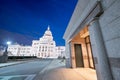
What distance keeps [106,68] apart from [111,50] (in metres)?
0.66

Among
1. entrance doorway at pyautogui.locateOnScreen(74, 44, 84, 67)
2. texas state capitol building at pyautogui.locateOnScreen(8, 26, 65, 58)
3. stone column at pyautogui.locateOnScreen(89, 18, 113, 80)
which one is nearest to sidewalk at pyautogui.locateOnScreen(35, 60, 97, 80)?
entrance doorway at pyautogui.locateOnScreen(74, 44, 84, 67)

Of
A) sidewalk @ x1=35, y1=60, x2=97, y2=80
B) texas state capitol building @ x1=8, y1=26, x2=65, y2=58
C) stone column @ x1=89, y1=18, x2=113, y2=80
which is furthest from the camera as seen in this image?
texas state capitol building @ x1=8, y1=26, x2=65, y2=58

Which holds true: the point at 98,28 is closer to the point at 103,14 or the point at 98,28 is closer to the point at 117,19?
the point at 103,14

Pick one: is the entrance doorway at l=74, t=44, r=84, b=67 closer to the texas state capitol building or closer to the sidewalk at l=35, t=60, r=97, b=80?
the sidewalk at l=35, t=60, r=97, b=80

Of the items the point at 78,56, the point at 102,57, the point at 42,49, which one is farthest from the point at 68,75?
the point at 42,49

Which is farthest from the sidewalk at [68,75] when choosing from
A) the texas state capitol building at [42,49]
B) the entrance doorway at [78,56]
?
the texas state capitol building at [42,49]

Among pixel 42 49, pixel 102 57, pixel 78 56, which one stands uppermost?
pixel 42 49

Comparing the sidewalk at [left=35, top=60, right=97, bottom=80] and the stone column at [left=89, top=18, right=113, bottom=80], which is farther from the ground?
the stone column at [left=89, top=18, right=113, bottom=80]

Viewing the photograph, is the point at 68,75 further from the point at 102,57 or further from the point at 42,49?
the point at 42,49

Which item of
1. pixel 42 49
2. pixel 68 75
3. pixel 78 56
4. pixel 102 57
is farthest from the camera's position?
pixel 42 49

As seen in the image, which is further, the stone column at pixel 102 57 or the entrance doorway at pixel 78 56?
the entrance doorway at pixel 78 56

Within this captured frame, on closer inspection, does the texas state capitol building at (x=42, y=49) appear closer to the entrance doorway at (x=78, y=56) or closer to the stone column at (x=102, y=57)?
the entrance doorway at (x=78, y=56)

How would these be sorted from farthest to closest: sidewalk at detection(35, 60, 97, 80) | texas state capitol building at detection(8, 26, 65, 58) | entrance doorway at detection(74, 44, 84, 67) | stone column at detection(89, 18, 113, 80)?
texas state capitol building at detection(8, 26, 65, 58) < entrance doorway at detection(74, 44, 84, 67) < sidewalk at detection(35, 60, 97, 80) < stone column at detection(89, 18, 113, 80)

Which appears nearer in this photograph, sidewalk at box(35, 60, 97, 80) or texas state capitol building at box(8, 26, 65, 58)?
sidewalk at box(35, 60, 97, 80)
